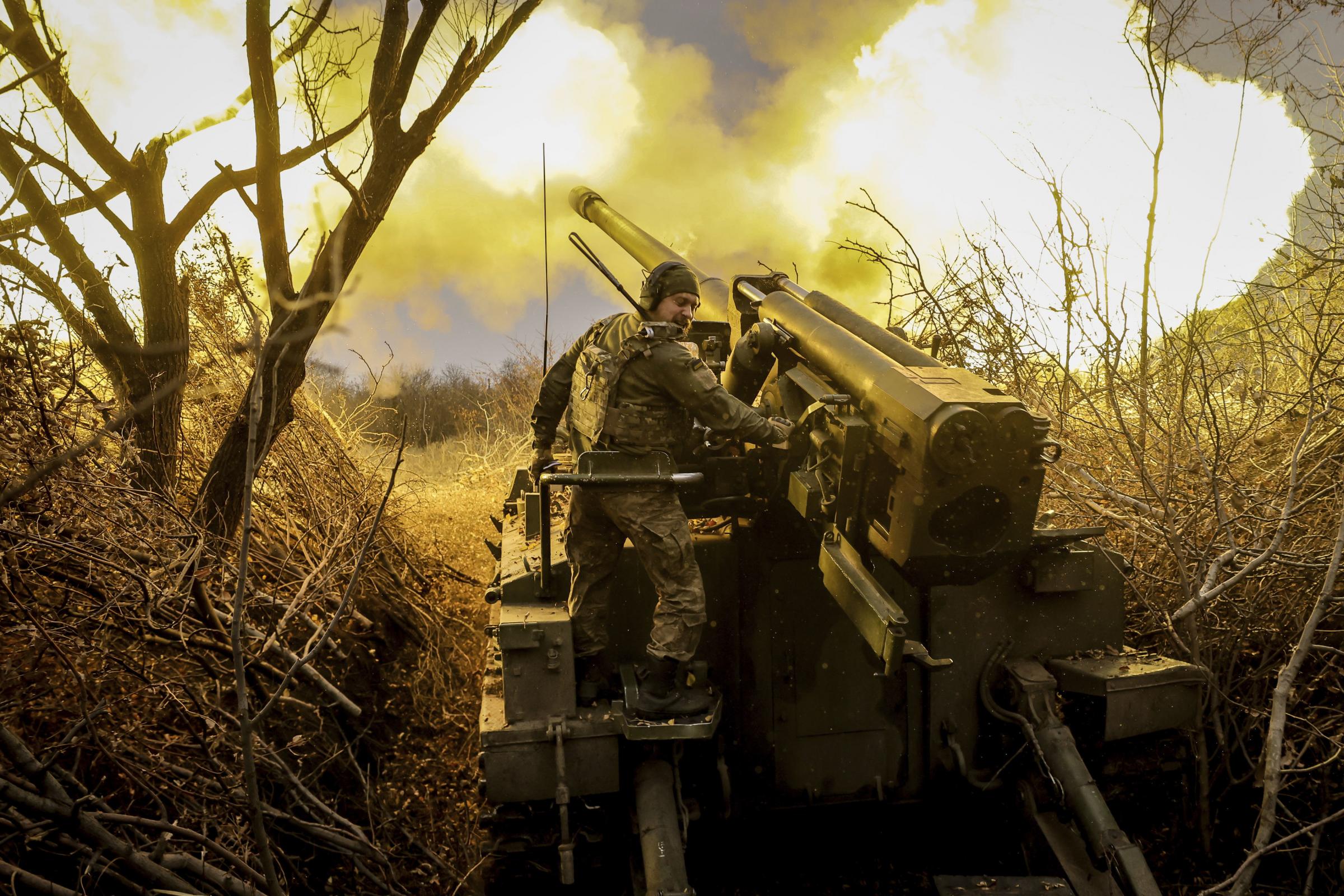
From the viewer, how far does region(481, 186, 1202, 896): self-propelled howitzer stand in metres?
3.60

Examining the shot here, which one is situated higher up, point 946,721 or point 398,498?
point 398,498

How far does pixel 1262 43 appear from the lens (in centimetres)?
518

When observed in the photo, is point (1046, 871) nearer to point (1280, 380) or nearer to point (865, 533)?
point (865, 533)

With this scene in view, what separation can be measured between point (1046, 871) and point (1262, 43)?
460 cm

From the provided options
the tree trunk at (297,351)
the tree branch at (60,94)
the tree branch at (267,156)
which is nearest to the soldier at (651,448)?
the tree trunk at (297,351)

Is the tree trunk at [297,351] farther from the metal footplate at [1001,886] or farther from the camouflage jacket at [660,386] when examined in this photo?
the metal footplate at [1001,886]

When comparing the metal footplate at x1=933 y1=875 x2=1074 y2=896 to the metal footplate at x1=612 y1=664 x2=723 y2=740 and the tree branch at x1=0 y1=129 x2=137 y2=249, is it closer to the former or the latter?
the metal footplate at x1=612 y1=664 x2=723 y2=740

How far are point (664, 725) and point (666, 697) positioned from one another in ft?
0.50

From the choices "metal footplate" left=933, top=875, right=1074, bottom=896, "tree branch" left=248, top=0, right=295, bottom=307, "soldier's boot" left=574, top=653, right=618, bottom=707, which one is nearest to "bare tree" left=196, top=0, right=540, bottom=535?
"tree branch" left=248, top=0, right=295, bottom=307

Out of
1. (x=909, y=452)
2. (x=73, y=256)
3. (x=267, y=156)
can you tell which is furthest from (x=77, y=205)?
(x=909, y=452)

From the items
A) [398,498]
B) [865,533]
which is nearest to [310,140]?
[398,498]

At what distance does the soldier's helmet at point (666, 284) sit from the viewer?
159 inches

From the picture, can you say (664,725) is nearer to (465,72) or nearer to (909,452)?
(909,452)

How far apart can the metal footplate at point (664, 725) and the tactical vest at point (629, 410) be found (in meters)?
1.11
